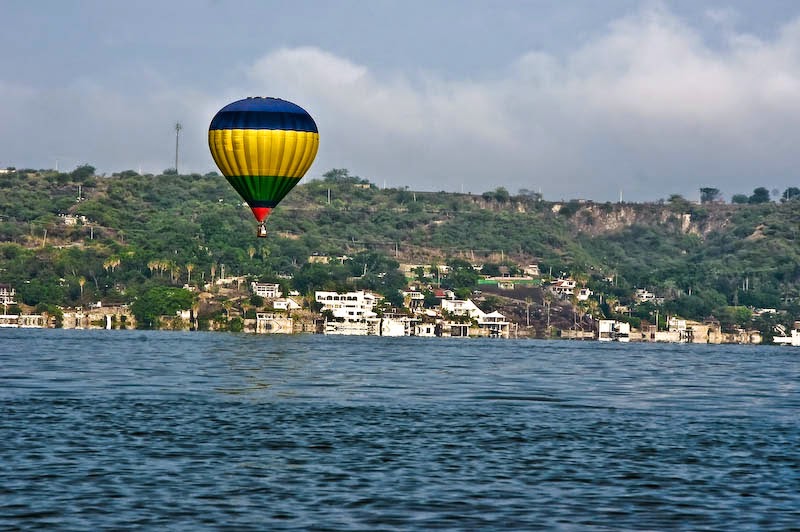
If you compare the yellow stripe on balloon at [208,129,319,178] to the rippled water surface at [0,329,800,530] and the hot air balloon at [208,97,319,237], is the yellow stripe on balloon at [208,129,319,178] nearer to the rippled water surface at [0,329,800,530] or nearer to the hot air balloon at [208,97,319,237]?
the hot air balloon at [208,97,319,237]

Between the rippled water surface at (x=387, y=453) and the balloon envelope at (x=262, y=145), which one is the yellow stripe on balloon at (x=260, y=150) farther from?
the rippled water surface at (x=387, y=453)

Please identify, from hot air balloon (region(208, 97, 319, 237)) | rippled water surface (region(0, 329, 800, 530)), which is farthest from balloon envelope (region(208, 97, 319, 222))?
rippled water surface (region(0, 329, 800, 530))

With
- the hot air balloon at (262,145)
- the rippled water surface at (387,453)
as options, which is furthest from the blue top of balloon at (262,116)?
the rippled water surface at (387,453)

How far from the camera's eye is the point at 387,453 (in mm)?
43062

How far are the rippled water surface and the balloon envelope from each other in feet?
92.6

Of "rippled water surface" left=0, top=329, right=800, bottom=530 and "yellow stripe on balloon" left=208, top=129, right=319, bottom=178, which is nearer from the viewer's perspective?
"rippled water surface" left=0, top=329, right=800, bottom=530

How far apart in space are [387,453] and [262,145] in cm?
6535

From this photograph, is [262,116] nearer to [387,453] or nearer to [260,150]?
[260,150]

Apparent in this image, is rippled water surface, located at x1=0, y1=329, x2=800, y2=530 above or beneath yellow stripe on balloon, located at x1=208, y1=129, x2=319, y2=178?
beneath

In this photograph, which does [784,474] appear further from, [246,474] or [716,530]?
[246,474]

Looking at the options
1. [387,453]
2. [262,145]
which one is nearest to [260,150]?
[262,145]

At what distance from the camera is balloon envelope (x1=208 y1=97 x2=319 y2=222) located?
105938mm

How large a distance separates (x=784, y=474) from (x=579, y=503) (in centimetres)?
869

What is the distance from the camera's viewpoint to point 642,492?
117 ft
